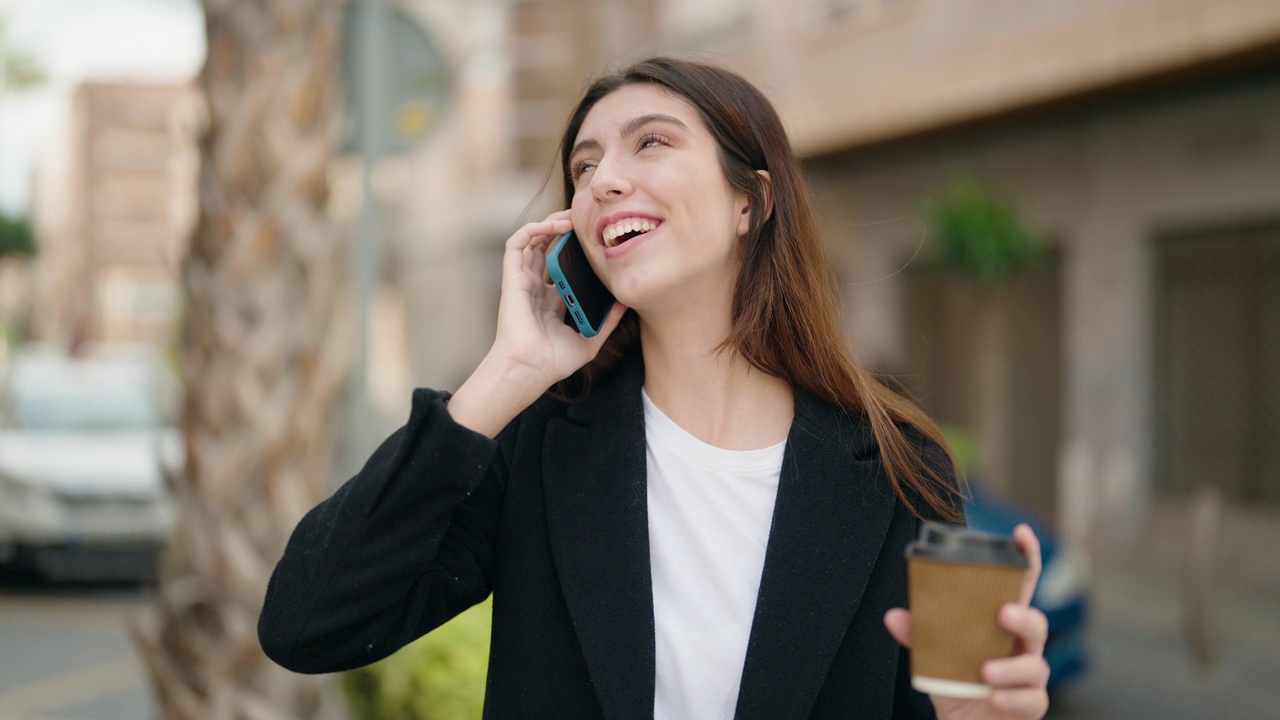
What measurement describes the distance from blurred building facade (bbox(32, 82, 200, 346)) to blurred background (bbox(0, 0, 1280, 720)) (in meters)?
43.7

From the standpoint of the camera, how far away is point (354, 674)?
410 cm

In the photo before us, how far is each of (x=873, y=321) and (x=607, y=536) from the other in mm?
12886

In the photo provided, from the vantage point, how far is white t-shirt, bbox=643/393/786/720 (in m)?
1.81

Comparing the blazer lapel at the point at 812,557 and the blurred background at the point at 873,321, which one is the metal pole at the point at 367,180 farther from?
the blazer lapel at the point at 812,557

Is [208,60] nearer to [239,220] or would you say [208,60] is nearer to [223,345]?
[239,220]

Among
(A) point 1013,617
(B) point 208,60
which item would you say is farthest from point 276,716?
(A) point 1013,617

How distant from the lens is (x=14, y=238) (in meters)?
20.9

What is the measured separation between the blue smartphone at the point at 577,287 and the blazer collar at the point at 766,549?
5.6 inches

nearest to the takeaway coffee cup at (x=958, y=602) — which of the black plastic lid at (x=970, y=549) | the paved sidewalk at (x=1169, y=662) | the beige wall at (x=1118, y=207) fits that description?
the black plastic lid at (x=970, y=549)

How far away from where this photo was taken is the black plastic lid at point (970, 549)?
4.09 ft

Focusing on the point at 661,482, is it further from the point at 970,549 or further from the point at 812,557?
the point at 970,549

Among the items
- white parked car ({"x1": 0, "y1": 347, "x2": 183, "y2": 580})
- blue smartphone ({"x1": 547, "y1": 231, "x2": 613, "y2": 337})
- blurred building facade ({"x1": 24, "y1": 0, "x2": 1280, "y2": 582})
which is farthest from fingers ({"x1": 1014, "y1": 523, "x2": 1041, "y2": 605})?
white parked car ({"x1": 0, "y1": 347, "x2": 183, "y2": 580})

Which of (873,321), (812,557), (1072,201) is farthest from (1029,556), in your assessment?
(873,321)

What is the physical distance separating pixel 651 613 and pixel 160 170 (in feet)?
222
